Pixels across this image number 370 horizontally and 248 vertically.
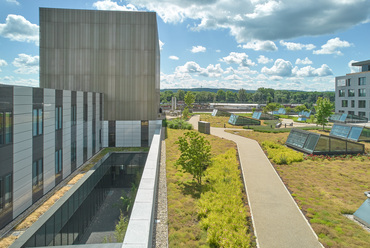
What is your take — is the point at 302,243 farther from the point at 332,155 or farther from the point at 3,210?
the point at 332,155

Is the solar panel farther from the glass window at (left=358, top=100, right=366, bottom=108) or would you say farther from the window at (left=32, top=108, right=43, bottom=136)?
the glass window at (left=358, top=100, right=366, bottom=108)

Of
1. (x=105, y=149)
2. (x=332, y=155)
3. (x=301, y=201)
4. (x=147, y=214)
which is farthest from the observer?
(x=105, y=149)

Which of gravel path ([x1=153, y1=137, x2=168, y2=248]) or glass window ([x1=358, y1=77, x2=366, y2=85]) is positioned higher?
glass window ([x1=358, y1=77, x2=366, y2=85])

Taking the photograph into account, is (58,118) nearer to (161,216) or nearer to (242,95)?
(161,216)

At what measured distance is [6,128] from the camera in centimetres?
1018

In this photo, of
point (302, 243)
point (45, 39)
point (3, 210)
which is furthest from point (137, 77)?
point (302, 243)

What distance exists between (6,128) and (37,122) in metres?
2.61

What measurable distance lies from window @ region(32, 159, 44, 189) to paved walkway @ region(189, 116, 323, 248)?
1129cm

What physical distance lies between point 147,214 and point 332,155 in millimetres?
20566

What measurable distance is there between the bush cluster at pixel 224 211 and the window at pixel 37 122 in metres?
9.53

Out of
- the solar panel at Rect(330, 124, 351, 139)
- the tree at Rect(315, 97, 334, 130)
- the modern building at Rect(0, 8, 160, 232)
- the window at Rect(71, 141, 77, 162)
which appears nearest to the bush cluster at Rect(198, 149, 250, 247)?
the window at Rect(71, 141, 77, 162)

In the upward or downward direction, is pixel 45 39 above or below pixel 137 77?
above

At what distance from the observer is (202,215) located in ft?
31.5

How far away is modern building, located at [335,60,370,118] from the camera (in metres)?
59.8
